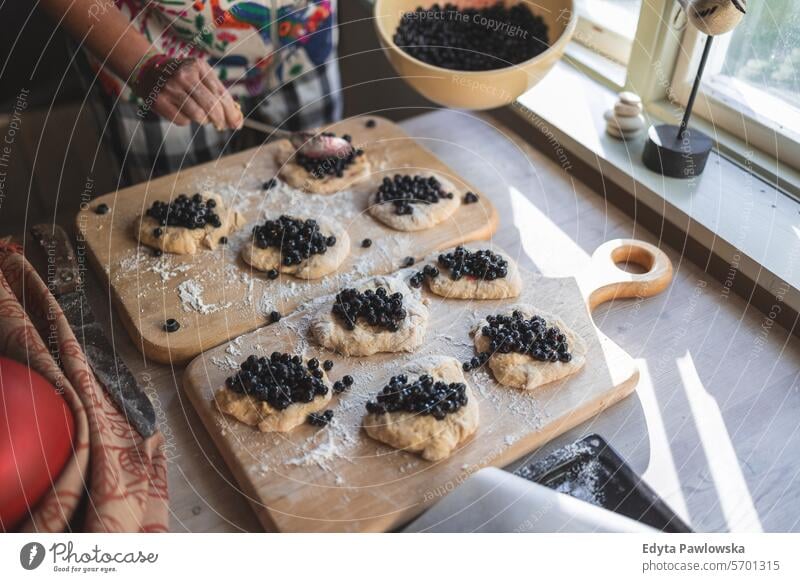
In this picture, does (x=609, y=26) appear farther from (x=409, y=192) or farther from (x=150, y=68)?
(x=150, y=68)

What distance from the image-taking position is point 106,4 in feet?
5.00

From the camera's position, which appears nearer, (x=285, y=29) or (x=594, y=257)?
(x=594, y=257)

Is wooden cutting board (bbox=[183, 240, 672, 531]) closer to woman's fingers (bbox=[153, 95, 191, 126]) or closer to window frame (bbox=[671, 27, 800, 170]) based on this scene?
window frame (bbox=[671, 27, 800, 170])

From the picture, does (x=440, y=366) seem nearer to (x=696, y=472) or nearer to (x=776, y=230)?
(x=696, y=472)

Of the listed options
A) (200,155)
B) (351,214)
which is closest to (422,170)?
(351,214)

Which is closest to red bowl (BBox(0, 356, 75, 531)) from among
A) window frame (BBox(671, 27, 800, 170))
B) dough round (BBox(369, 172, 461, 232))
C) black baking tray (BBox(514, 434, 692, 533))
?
black baking tray (BBox(514, 434, 692, 533))

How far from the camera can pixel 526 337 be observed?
4.19ft

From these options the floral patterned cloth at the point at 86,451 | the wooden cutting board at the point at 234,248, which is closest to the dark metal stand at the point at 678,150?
the wooden cutting board at the point at 234,248

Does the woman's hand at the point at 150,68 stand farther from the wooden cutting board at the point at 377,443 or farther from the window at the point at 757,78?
the window at the point at 757,78

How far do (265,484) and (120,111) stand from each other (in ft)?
3.78

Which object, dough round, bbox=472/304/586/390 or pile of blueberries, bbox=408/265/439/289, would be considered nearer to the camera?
dough round, bbox=472/304/586/390

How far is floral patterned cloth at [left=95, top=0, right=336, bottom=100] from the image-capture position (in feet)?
5.52

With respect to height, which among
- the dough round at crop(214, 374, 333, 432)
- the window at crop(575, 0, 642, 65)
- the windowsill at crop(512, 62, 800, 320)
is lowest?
the dough round at crop(214, 374, 333, 432)

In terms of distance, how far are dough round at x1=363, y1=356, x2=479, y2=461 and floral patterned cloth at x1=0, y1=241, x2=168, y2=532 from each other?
35cm
